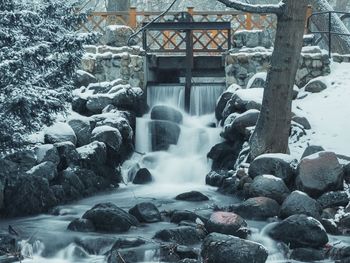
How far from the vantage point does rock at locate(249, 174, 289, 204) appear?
36.0 feet

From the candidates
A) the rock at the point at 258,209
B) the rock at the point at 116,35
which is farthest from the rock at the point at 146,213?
the rock at the point at 116,35

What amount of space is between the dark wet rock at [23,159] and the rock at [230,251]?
15.0 ft

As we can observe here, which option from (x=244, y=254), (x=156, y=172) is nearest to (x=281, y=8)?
(x=156, y=172)

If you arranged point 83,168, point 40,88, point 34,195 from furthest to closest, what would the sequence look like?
1. point 83,168
2. point 34,195
3. point 40,88

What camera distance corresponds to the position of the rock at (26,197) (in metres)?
10.9

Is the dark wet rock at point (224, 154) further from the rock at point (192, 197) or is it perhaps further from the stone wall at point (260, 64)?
the stone wall at point (260, 64)

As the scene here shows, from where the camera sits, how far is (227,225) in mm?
9211

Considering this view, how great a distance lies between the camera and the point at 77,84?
16062mm

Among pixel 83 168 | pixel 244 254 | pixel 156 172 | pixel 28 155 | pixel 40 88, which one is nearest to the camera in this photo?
pixel 244 254

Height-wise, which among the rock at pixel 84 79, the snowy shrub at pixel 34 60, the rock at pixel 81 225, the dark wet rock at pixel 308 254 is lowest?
the dark wet rock at pixel 308 254

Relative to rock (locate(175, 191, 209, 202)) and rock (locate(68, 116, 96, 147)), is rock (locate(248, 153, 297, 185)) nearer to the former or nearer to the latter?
rock (locate(175, 191, 209, 202))

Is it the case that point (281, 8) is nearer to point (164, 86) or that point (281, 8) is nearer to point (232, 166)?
point (232, 166)

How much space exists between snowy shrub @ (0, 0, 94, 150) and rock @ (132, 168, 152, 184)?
9.77ft

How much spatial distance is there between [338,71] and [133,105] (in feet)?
18.0
